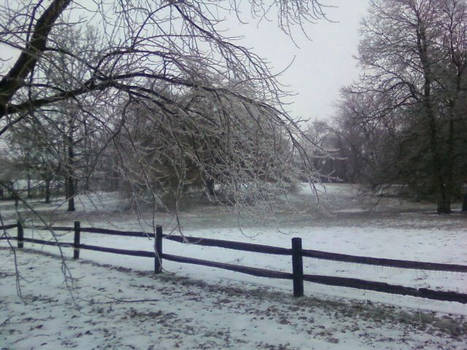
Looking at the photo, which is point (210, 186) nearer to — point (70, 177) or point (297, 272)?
point (70, 177)

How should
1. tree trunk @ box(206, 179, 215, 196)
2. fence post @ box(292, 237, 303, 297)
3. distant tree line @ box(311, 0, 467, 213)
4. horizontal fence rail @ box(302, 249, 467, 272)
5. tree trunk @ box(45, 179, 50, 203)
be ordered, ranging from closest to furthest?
tree trunk @ box(45, 179, 50, 203) < tree trunk @ box(206, 179, 215, 196) < horizontal fence rail @ box(302, 249, 467, 272) < fence post @ box(292, 237, 303, 297) < distant tree line @ box(311, 0, 467, 213)

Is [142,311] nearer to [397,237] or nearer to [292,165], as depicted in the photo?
[292,165]

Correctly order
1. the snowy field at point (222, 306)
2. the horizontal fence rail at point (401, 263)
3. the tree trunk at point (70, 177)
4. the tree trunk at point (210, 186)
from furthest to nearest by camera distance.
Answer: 1. the horizontal fence rail at point (401, 263)
2. the tree trunk at point (210, 186)
3. the snowy field at point (222, 306)
4. the tree trunk at point (70, 177)

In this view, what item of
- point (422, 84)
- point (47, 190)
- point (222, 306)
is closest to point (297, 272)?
point (222, 306)

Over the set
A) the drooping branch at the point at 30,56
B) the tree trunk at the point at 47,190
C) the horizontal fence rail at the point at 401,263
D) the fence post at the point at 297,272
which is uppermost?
the drooping branch at the point at 30,56

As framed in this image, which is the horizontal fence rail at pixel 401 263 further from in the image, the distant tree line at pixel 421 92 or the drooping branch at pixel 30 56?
the distant tree line at pixel 421 92

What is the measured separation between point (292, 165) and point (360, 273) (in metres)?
4.76

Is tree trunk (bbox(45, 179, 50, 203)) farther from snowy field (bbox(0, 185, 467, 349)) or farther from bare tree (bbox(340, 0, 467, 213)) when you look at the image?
bare tree (bbox(340, 0, 467, 213))

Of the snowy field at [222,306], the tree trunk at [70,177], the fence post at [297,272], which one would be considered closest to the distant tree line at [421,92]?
the snowy field at [222,306]

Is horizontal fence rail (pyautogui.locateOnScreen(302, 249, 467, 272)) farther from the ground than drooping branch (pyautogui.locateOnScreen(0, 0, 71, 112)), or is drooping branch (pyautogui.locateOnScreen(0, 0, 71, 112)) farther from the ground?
drooping branch (pyautogui.locateOnScreen(0, 0, 71, 112))

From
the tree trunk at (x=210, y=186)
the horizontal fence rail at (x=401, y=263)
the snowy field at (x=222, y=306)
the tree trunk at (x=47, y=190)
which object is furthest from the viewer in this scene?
the horizontal fence rail at (x=401, y=263)

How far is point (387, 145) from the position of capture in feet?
81.3

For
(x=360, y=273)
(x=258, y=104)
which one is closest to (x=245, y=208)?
(x=258, y=104)

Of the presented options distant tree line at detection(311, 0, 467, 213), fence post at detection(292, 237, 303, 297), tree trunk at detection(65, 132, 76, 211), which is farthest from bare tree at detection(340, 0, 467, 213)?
tree trunk at detection(65, 132, 76, 211)
